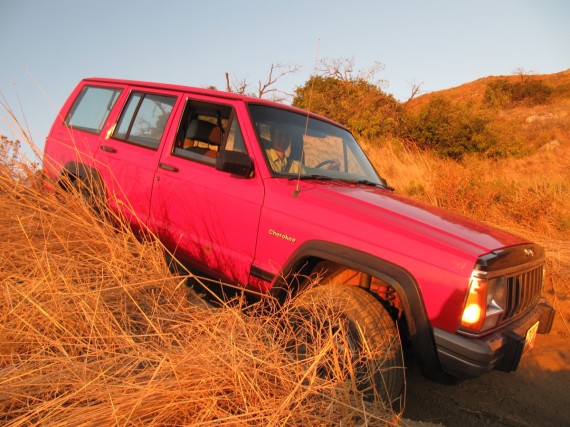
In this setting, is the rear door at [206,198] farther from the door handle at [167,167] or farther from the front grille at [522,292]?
the front grille at [522,292]

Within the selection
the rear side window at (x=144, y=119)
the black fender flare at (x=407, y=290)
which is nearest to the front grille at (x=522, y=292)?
the black fender flare at (x=407, y=290)

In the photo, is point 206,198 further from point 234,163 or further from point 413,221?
point 413,221

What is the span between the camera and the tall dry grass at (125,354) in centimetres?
143

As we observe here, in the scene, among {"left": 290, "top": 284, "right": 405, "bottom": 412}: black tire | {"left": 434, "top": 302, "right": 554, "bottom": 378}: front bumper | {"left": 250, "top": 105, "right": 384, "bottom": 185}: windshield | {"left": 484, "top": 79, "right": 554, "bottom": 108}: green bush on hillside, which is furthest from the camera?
{"left": 484, "top": 79, "right": 554, "bottom": 108}: green bush on hillside

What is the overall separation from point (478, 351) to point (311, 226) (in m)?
1.04

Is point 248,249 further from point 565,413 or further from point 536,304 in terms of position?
point 565,413

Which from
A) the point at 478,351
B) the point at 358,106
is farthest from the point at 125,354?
the point at 358,106

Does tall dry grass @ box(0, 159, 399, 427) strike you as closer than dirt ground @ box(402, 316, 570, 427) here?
Yes

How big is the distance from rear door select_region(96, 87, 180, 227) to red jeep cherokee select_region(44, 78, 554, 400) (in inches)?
0.5

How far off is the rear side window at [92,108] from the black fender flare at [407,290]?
264 cm

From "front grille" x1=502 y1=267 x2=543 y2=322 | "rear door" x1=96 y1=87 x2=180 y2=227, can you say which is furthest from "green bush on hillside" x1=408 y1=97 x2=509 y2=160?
"rear door" x1=96 y1=87 x2=180 y2=227

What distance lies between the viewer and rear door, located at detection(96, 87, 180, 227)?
10.5ft

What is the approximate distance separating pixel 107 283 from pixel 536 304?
265 cm

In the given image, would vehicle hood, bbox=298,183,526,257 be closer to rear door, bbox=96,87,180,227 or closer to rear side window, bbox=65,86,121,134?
rear door, bbox=96,87,180,227
